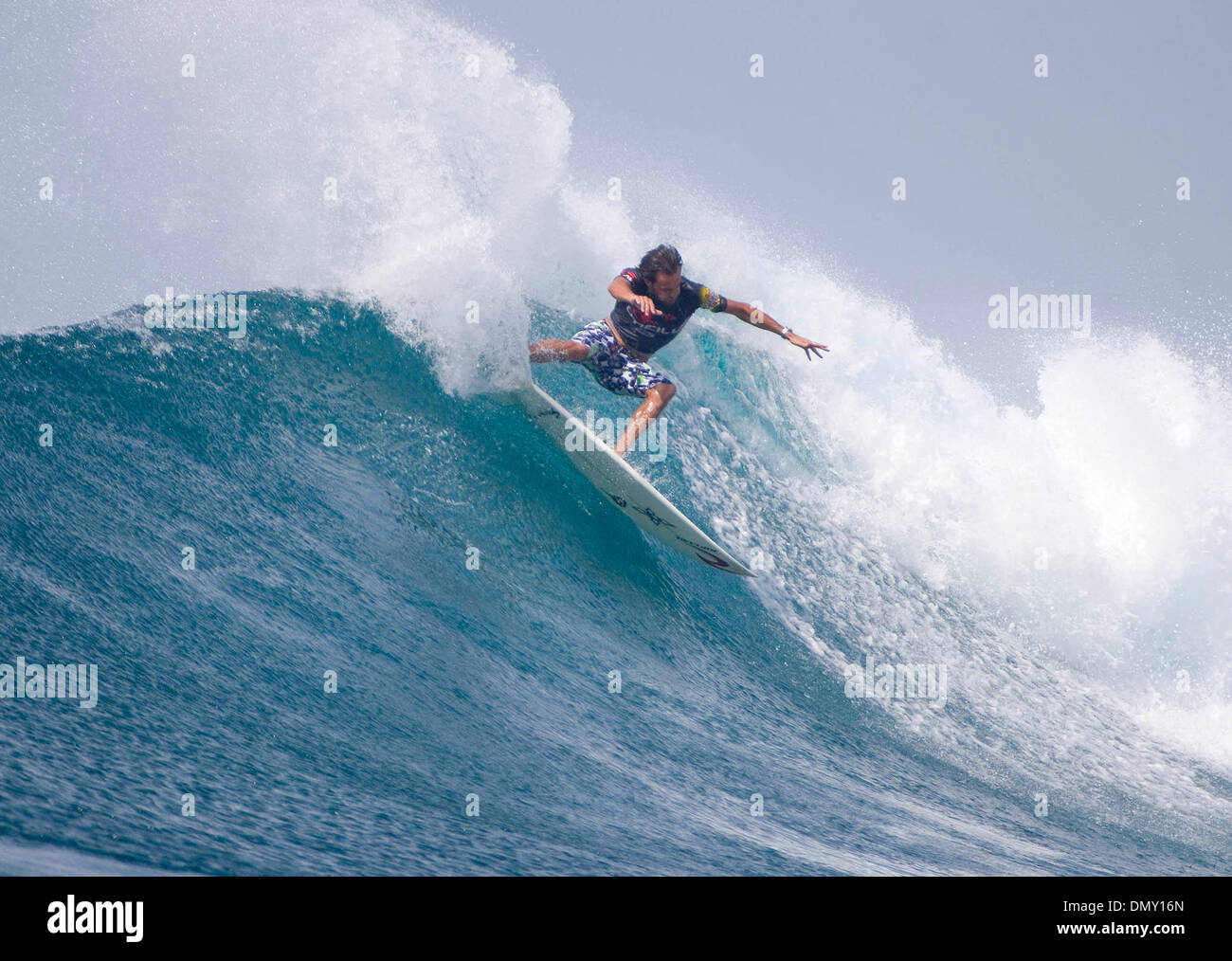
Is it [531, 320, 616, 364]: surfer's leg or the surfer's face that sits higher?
the surfer's face

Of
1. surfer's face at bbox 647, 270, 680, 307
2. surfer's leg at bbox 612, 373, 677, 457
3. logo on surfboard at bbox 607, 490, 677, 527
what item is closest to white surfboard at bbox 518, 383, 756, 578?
logo on surfboard at bbox 607, 490, 677, 527

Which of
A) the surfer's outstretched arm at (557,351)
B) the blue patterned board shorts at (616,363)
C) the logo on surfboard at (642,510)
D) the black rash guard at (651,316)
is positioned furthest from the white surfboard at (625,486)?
the black rash guard at (651,316)

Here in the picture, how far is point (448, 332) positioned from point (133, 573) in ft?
11.5

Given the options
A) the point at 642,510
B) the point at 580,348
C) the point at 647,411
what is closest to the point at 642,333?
the point at 580,348

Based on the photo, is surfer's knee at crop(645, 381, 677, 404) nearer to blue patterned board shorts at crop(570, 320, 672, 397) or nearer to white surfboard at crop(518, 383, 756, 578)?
blue patterned board shorts at crop(570, 320, 672, 397)

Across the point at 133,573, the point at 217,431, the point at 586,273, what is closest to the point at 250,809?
the point at 133,573

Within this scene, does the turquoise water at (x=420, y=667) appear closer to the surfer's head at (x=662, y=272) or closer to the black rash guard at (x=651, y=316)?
the black rash guard at (x=651, y=316)

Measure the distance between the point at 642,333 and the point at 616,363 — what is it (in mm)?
298

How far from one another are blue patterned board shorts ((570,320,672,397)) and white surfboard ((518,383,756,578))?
51cm

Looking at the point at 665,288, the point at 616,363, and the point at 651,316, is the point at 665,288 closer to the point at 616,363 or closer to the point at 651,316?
the point at 651,316

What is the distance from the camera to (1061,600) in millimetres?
11602

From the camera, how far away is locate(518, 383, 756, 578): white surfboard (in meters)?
6.99

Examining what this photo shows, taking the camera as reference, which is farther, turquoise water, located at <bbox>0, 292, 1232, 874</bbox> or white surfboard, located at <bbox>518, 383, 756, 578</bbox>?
white surfboard, located at <bbox>518, 383, 756, 578</bbox>
